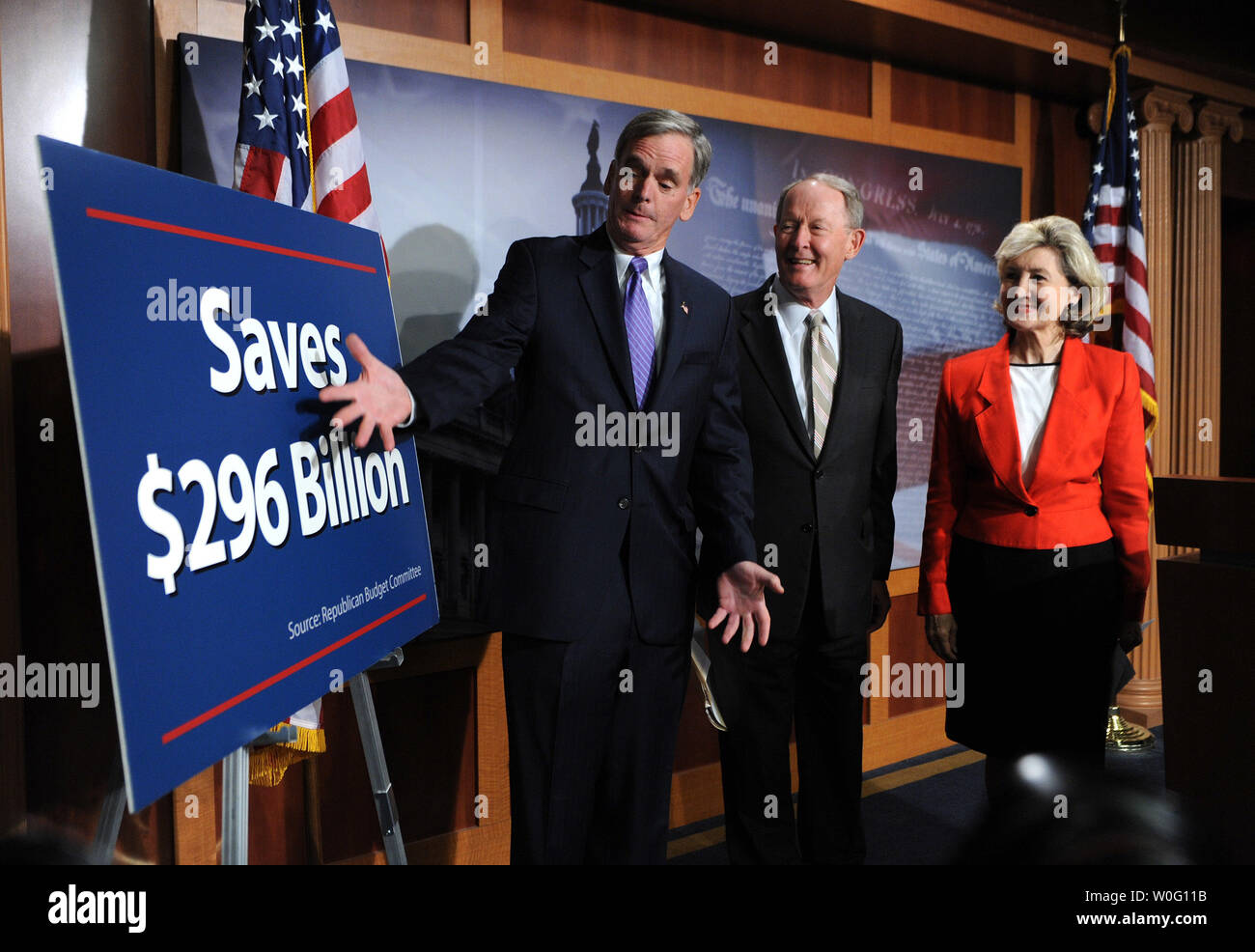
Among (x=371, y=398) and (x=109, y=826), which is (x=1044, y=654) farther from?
(x=109, y=826)

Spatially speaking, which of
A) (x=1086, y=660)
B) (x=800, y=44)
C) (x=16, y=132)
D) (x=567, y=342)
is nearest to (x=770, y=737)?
(x=1086, y=660)

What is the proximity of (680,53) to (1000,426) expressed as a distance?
1.78 metres

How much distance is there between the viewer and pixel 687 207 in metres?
1.74

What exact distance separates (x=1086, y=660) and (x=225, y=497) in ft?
5.99

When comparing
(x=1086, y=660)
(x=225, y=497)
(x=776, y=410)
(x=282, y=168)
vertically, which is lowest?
(x=1086, y=660)

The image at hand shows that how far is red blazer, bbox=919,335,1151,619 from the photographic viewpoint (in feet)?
6.32

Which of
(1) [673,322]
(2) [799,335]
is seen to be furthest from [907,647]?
(1) [673,322]

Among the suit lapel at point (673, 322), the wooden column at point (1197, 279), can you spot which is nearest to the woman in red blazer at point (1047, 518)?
the suit lapel at point (673, 322)

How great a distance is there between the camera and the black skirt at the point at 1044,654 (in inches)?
75.0

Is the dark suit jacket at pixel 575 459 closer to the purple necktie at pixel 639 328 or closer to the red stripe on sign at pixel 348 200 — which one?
the purple necktie at pixel 639 328

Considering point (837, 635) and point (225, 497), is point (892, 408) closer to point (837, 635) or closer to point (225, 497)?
point (837, 635)

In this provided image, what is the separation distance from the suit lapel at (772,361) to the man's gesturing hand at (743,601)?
1.61 feet

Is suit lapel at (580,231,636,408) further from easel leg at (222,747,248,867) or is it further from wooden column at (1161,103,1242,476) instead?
wooden column at (1161,103,1242,476)

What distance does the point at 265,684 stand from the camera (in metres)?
1.09
